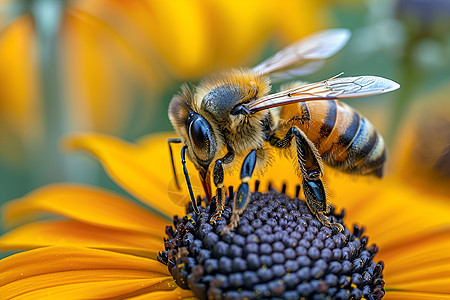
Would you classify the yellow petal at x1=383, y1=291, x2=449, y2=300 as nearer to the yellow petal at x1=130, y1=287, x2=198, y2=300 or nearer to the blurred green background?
the yellow petal at x1=130, y1=287, x2=198, y2=300

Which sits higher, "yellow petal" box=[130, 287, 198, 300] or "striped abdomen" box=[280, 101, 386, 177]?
"striped abdomen" box=[280, 101, 386, 177]

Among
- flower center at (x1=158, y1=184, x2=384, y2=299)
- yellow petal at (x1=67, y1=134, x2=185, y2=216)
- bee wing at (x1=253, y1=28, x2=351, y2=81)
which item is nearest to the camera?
flower center at (x1=158, y1=184, x2=384, y2=299)

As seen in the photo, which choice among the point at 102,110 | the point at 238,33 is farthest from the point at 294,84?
the point at 102,110

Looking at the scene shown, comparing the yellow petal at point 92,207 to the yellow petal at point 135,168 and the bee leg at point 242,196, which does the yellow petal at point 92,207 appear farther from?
the bee leg at point 242,196

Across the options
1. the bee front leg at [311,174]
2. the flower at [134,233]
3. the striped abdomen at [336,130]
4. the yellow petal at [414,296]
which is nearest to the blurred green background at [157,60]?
the flower at [134,233]

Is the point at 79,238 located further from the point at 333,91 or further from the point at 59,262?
the point at 333,91

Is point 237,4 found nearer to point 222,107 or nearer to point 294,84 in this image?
point 294,84

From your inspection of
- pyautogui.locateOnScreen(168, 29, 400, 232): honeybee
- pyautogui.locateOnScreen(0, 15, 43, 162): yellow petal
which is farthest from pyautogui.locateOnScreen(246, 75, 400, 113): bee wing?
pyautogui.locateOnScreen(0, 15, 43, 162): yellow petal
